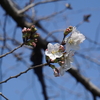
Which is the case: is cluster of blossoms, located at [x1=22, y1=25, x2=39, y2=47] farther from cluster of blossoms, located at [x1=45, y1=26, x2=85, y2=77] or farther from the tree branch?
the tree branch

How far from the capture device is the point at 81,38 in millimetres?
828

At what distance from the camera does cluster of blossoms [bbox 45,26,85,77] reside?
780 millimetres

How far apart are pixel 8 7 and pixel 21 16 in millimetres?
147

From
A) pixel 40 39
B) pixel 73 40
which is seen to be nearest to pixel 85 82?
pixel 40 39

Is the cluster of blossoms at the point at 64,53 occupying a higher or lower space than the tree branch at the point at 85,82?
higher

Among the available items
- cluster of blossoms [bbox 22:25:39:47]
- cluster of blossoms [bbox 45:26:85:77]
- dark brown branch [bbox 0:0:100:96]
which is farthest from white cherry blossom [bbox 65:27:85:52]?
dark brown branch [bbox 0:0:100:96]

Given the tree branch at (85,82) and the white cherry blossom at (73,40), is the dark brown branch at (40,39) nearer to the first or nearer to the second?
the tree branch at (85,82)

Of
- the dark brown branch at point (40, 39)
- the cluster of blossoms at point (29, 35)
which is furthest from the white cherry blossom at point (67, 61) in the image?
the dark brown branch at point (40, 39)

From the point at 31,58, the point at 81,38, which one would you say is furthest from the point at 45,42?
the point at 81,38

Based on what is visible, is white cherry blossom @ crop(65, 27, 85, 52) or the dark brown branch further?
the dark brown branch

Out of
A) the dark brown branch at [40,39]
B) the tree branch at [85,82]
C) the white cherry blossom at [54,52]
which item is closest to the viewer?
the white cherry blossom at [54,52]

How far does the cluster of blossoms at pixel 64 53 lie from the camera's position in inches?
30.7

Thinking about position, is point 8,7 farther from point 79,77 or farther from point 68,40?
point 68,40

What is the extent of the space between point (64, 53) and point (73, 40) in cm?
6
